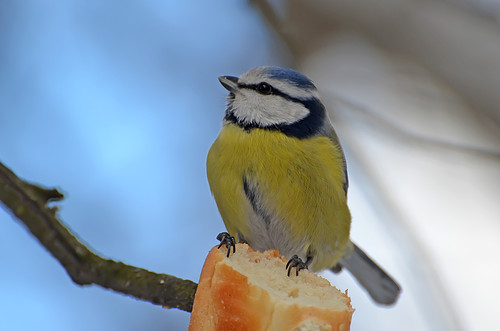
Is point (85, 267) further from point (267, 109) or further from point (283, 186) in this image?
point (267, 109)

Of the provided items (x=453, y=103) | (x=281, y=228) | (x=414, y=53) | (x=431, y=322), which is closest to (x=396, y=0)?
(x=414, y=53)

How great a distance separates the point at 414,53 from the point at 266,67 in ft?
2.66

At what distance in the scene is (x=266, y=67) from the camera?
2.42 m

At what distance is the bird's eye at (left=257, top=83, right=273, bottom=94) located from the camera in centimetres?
239

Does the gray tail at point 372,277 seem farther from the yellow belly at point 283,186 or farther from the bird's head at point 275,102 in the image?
the bird's head at point 275,102

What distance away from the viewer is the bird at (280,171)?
2.10m

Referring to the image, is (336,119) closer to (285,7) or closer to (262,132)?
(285,7)

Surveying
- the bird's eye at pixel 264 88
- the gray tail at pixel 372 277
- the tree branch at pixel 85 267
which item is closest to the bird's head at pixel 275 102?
the bird's eye at pixel 264 88

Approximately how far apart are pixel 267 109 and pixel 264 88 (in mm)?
123

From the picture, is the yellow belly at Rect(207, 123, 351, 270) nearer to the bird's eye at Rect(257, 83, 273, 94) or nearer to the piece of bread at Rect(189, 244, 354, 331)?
the bird's eye at Rect(257, 83, 273, 94)

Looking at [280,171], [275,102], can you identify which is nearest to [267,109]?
[275,102]

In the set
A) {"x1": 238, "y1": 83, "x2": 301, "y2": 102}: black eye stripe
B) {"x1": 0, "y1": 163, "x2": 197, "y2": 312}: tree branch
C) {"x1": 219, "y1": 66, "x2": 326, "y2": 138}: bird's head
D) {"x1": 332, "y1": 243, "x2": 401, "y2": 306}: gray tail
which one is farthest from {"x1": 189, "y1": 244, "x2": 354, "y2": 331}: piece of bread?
{"x1": 332, "y1": 243, "x2": 401, "y2": 306}: gray tail

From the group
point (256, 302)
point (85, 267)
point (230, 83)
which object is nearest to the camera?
point (256, 302)

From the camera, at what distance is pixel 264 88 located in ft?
7.88
